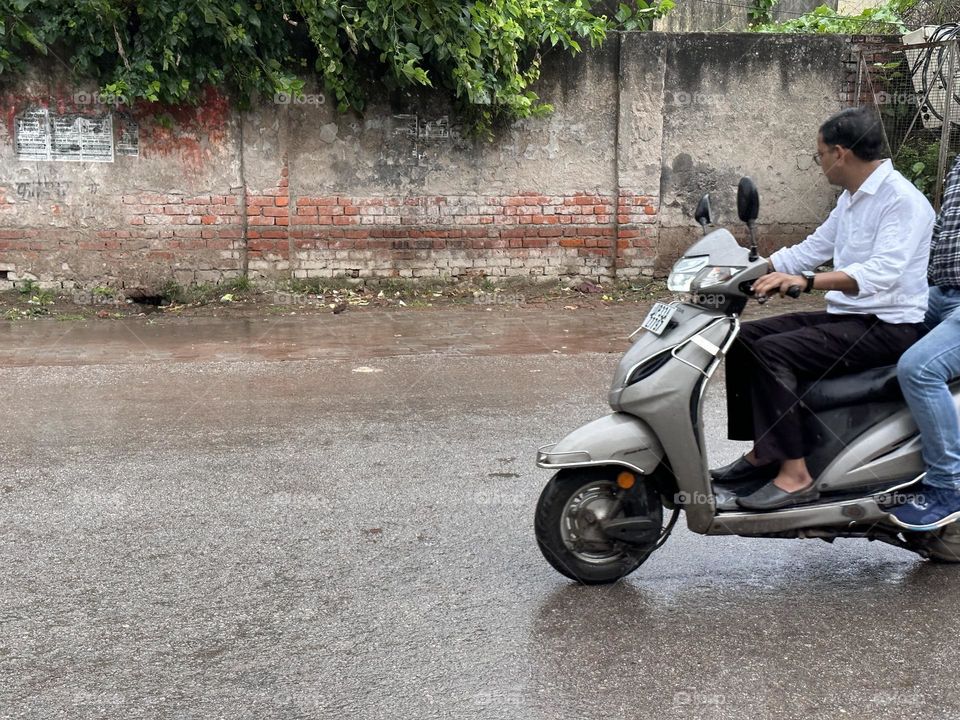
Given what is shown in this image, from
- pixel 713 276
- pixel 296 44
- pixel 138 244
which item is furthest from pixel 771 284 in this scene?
pixel 138 244

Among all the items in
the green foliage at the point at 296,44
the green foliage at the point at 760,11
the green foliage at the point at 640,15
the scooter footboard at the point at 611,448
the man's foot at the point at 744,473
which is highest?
the green foliage at the point at 760,11

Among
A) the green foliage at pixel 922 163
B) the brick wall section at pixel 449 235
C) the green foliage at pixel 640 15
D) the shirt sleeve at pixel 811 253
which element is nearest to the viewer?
the shirt sleeve at pixel 811 253

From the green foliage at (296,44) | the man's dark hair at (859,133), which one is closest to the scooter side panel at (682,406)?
the man's dark hair at (859,133)

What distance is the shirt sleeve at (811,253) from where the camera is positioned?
4.00m

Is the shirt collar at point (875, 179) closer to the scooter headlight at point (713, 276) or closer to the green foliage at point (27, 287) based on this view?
the scooter headlight at point (713, 276)

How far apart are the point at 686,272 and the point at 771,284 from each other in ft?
0.99

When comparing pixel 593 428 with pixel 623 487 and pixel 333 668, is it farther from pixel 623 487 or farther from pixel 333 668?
pixel 333 668

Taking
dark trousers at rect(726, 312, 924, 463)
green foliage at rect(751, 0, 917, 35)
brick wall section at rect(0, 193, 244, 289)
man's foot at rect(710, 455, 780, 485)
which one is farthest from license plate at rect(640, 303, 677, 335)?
green foliage at rect(751, 0, 917, 35)

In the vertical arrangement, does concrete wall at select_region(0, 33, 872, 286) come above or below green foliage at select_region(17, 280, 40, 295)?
above

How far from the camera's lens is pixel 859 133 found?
142 inches

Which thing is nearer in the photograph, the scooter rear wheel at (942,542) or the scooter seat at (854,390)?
the scooter seat at (854,390)

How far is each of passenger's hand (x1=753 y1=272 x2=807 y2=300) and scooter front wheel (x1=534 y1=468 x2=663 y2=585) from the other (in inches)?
30.8

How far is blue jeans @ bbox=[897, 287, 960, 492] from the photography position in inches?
140

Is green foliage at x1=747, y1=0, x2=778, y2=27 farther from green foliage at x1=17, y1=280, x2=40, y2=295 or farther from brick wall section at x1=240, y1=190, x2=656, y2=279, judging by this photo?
green foliage at x1=17, y1=280, x2=40, y2=295
